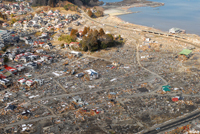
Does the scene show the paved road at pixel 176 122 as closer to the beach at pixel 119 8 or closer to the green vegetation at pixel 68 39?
the green vegetation at pixel 68 39

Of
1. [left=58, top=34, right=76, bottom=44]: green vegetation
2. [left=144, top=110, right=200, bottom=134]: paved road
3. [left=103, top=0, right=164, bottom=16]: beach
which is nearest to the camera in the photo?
[left=144, top=110, right=200, bottom=134]: paved road

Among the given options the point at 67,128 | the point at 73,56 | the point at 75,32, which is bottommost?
the point at 67,128

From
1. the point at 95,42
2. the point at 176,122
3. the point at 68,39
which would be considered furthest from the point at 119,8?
the point at 176,122

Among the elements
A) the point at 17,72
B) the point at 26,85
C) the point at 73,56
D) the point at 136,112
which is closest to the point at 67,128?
the point at 136,112

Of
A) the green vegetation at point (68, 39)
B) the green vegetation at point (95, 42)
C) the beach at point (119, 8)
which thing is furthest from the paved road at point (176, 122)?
the beach at point (119, 8)

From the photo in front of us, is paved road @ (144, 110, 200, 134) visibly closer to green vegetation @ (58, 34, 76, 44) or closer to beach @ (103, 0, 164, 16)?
green vegetation @ (58, 34, 76, 44)

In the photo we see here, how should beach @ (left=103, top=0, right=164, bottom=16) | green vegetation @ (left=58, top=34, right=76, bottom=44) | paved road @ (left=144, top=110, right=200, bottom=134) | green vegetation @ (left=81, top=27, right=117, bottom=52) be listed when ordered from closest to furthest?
paved road @ (left=144, top=110, right=200, bottom=134), green vegetation @ (left=81, top=27, right=117, bottom=52), green vegetation @ (left=58, top=34, right=76, bottom=44), beach @ (left=103, top=0, right=164, bottom=16)

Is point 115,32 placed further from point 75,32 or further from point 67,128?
point 67,128

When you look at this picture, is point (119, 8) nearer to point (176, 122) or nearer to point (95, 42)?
point (95, 42)

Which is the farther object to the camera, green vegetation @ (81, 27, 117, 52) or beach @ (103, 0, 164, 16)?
beach @ (103, 0, 164, 16)

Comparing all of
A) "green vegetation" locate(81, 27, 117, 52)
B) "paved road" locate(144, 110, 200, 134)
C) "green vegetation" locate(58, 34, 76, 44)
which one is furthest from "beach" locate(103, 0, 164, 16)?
"paved road" locate(144, 110, 200, 134)

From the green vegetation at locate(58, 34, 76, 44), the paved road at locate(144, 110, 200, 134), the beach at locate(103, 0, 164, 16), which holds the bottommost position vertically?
the paved road at locate(144, 110, 200, 134)
